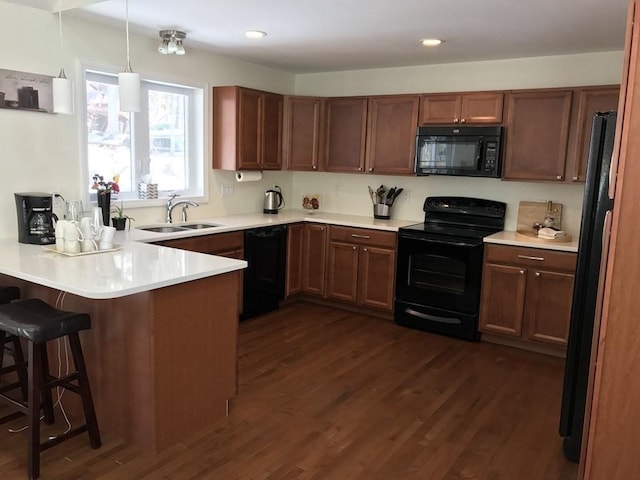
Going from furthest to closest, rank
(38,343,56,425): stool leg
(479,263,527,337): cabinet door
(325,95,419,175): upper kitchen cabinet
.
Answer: (325,95,419,175): upper kitchen cabinet
(479,263,527,337): cabinet door
(38,343,56,425): stool leg

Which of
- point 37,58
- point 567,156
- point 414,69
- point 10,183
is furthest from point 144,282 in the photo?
point 414,69

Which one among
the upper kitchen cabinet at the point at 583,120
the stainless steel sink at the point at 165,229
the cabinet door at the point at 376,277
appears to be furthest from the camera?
the cabinet door at the point at 376,277

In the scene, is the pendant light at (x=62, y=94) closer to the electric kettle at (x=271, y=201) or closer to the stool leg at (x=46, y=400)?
the stool leg at (x=46, y=400)

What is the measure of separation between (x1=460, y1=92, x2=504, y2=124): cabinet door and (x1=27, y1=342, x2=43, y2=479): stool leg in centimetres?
352

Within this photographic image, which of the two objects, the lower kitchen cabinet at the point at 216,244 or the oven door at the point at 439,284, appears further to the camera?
the oven door at the point at 439,284

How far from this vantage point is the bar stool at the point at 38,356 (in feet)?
7.35

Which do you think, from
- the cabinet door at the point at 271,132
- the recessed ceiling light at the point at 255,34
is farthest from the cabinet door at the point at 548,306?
the recessed ceiling light at the point at 255,34

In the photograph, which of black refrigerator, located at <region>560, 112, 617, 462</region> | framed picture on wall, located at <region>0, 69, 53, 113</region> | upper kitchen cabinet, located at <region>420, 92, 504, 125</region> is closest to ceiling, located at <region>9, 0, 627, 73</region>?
upper kitchen cabinet, located at <region>420, 92, 504, 125</region>

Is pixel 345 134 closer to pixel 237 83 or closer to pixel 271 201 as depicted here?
pixel 271 201

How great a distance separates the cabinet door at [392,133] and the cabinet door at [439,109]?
73 millimetres

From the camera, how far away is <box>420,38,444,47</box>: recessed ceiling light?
3.76 meters

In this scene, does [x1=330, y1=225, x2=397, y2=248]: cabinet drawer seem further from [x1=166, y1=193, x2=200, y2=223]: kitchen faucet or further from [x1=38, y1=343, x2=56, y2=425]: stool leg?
[x1=38, y1=343, x2=56, y2=425]: stool leg

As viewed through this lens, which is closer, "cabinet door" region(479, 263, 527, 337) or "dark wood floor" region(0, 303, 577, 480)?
"dark wood floor" region(0, 303, 577, 480)

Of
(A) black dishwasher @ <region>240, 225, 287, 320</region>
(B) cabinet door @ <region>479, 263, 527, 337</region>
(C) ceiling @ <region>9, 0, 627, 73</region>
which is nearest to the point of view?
(C) ceiling @ <region>9, 0, 627, 73</region>
